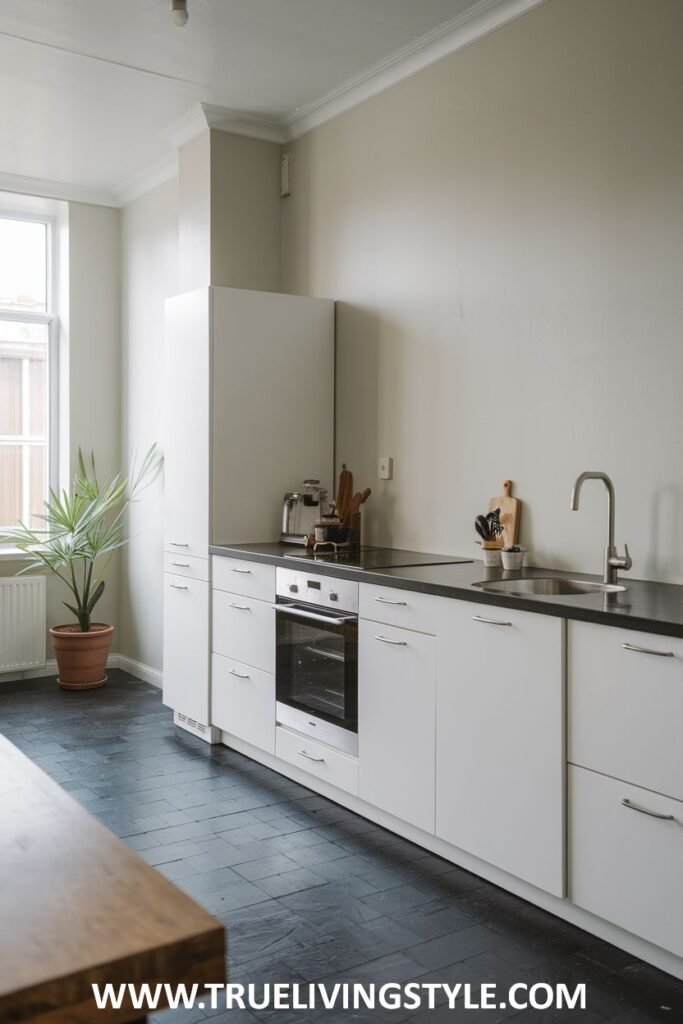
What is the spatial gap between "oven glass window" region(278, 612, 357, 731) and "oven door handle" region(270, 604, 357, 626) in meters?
0.02

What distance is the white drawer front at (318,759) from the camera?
3268 mm

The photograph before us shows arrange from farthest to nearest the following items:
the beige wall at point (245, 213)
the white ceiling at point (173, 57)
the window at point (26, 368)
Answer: the window at point (26, 368)
the beige wall at point (245, 213)
the white ceiling at point (173, 57)

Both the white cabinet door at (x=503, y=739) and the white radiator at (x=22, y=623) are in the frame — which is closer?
the white cabinet door at (x=503, y=739)

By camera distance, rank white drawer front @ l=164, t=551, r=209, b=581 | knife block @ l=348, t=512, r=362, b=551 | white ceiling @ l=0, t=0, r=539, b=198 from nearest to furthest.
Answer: white ceiling @ l=0, t=0, r=539, b=198
knife block @ l=348, t=512, r=362, b=551
white drawer front @ l=164, t=551, r=209, b=581

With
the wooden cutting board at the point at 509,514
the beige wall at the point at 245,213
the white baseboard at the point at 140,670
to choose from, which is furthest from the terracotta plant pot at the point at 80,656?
the wooden cutting board at the point at 509,514

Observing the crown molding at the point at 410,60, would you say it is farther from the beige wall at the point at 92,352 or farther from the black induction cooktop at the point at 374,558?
the black induction cooktop at the point at 374,558

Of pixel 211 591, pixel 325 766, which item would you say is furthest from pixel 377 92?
pixel 325 766

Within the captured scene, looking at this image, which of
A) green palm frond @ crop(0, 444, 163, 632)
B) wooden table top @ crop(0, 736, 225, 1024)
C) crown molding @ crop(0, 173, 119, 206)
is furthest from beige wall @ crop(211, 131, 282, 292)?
wooden table top @ crop(0, 736, 225, 1024)

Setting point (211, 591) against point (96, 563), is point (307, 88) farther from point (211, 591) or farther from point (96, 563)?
point (96, 563)

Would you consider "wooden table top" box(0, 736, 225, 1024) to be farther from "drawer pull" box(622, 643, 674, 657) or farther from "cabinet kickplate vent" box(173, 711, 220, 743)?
"cabinet kickplate vent" box(173, 711, 220, 743)

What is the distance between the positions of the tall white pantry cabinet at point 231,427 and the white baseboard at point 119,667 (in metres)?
1.09

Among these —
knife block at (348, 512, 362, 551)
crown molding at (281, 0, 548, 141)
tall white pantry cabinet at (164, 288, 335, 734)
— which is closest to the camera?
crown molding at (281, 0, 548, 141)

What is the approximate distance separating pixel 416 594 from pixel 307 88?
2507 millimetres

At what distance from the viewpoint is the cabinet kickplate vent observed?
4.18 meters
